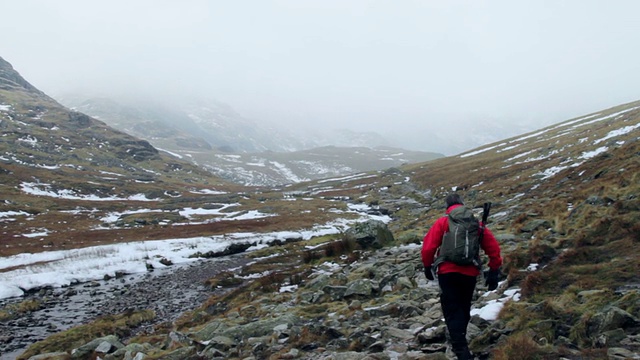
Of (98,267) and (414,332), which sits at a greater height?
(414,332)

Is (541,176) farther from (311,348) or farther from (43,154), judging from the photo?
(43,154)

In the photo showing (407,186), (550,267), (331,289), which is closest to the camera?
(550,267)

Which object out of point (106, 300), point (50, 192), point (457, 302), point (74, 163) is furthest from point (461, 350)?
point (74, 163)

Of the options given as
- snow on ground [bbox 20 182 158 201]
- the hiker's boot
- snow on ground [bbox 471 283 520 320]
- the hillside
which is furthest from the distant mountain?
the hiker's boot

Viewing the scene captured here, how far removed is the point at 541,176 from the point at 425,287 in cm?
3310

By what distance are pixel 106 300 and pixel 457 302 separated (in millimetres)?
26320

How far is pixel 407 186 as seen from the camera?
307 ft

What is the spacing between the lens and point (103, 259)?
125 feet

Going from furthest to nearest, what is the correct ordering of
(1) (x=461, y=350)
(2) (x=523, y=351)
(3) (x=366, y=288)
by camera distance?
1. (3) (x=366, y=288)
2. (1) (x=461, y=350)
3. (2) (x=523, y=351)

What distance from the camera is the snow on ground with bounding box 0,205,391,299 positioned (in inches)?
1235

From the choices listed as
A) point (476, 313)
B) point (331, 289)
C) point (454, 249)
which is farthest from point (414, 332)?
point (331, 289)

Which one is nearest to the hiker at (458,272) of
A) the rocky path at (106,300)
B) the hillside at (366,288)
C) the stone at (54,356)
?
the hillside at (366,288)

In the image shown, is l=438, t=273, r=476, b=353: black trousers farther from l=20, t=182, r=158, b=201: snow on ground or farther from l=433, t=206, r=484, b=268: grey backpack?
l=20, t=182, r=158, b=201: snow on ground

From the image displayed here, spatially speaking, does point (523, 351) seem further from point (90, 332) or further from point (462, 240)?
point (90, 332)
